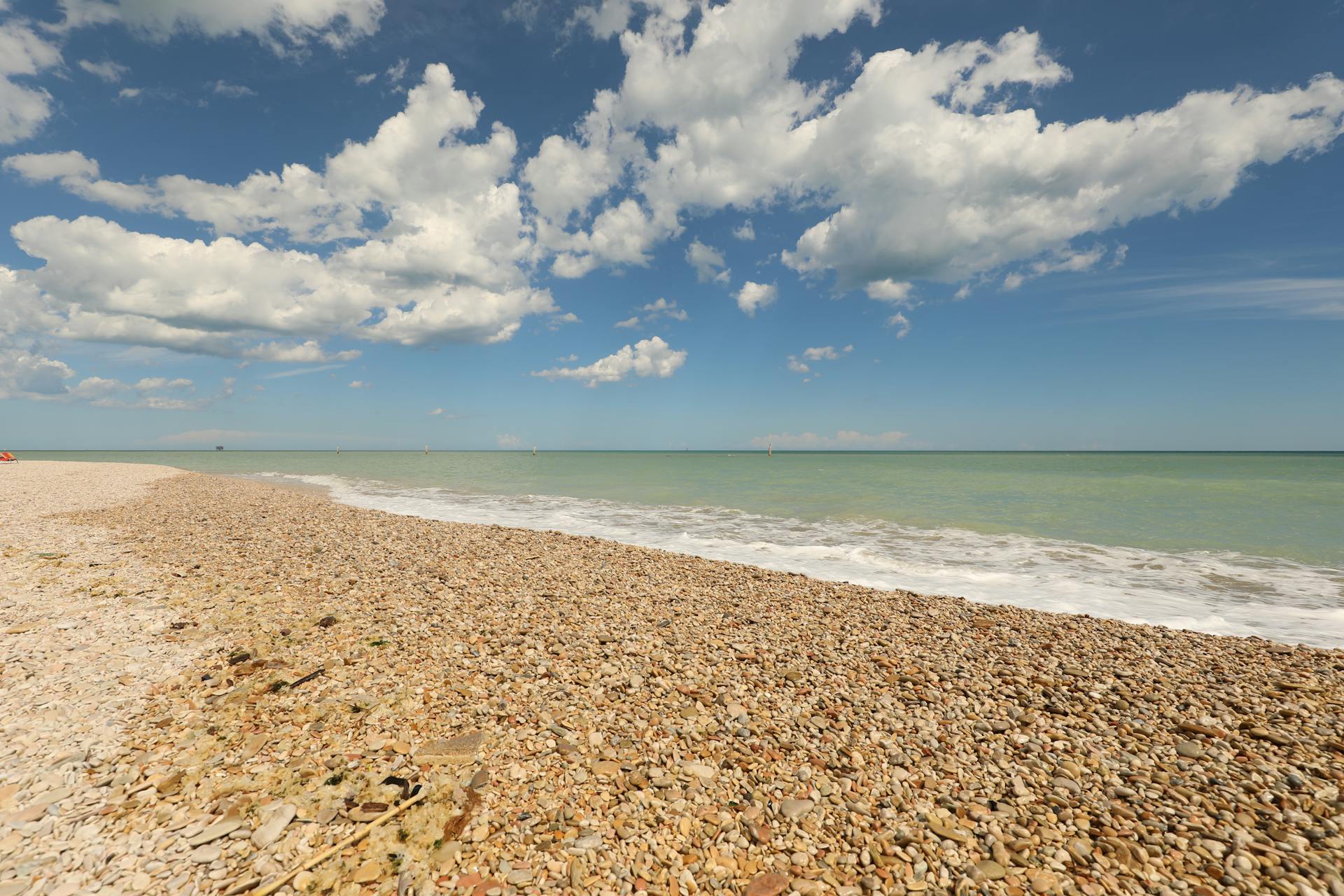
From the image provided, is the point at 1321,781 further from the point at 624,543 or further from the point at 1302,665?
the point at 624,543

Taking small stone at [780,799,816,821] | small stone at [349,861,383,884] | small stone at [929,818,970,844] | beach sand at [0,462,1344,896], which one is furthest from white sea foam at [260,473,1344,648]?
small stone at [349,861,383,884]

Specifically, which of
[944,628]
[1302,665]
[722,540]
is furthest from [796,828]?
[722,540]

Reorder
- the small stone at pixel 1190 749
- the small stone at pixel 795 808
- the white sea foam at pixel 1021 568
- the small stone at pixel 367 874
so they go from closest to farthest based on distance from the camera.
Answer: the small stone at pixel 367 874 < the small stone at pixel 795 808 < the small stone at pixel 1190 749 < the white sea foam at pixel 1021 568

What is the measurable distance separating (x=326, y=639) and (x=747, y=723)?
19.7 feet

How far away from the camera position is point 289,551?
496 inches

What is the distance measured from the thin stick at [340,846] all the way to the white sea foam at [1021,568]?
950cm

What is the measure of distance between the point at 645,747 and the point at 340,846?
97.9 inches

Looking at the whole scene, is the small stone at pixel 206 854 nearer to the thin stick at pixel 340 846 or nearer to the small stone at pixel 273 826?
the small stone at pixel 273 826

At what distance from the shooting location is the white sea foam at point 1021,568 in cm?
1012

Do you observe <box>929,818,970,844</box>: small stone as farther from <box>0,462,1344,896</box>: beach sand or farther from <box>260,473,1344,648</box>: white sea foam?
<box>260,473,1344,648</box>: white sea foam

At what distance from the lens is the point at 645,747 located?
5043mm

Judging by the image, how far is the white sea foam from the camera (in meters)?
10.1

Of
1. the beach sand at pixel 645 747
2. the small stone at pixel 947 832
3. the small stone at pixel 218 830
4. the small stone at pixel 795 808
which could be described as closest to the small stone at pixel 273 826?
the beach sand at pixel 645 747

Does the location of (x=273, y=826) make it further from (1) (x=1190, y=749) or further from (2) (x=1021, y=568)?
(2) (x=1021, y=568)
